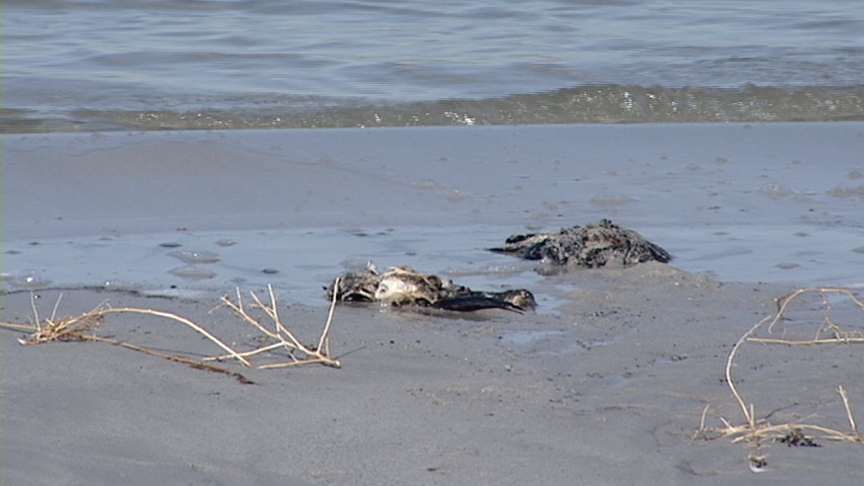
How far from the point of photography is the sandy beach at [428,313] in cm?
276

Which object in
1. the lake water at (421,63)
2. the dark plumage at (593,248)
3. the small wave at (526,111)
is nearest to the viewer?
the dark plumage at (593,248)

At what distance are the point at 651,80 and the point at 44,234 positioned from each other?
20.5 ft

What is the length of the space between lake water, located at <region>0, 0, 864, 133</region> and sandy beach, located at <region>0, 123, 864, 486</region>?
57.2 inches

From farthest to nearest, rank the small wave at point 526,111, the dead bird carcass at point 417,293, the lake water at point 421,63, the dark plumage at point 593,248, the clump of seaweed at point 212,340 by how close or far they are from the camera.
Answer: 1. the lake water at point 421,63
2. the small wave at point 526,111
3. the dark plumage at point 593,248
4. the dead bird carcass at point 417,293
5. the clump of seaweed at point 212,340

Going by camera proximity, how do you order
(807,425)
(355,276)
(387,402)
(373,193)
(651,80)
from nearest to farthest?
(807,425)
(387,402)
(355,276)
(373,193)
(651,80)

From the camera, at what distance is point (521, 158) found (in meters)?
7.23

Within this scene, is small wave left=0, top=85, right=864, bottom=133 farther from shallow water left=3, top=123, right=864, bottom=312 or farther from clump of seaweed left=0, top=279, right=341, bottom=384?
clump of seaweed left=0, top=279, right=341, bottom=384

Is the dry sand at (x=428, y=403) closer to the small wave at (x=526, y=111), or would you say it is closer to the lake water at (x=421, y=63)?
the small wave at (x=526, y=111)

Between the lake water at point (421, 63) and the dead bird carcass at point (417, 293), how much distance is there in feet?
15.1

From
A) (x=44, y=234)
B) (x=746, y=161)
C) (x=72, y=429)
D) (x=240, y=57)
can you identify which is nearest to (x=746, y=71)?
(x=746, y=161)

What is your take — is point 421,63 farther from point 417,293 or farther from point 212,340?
point 212,340

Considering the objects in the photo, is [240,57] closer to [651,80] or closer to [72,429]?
[651,80]

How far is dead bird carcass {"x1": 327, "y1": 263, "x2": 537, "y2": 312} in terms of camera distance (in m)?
4.12

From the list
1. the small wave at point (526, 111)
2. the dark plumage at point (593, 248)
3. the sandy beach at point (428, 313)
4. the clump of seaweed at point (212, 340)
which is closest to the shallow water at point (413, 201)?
the sandy beach at point (428, 313)
